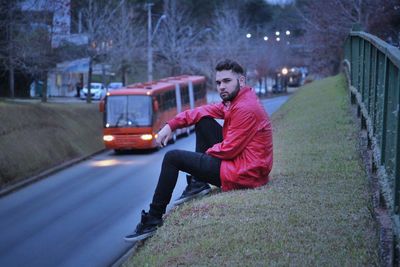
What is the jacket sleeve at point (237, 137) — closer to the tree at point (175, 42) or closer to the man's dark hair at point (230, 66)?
the man's dark hair at point (230, 66)

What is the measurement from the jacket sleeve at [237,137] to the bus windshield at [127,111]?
22.3 meters

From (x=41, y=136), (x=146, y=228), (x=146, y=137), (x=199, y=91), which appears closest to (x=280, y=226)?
(x=146, y=228)

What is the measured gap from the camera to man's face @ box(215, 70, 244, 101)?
7582 millimetres

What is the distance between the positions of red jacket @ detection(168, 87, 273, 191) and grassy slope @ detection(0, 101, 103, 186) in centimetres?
1533

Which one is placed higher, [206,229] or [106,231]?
[206,229]

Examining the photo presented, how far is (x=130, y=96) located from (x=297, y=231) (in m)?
24.6

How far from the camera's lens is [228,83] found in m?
7.61

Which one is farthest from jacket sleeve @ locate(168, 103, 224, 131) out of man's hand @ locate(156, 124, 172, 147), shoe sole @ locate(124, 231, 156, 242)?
shoe sole @ locate(124, 231, 156, 242)

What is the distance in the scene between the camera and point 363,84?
1148 cm

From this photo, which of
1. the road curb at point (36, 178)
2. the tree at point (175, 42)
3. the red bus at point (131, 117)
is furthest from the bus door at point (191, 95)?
the tree at point (175, 42)

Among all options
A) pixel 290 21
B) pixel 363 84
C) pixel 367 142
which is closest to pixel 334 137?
pixel 363 84

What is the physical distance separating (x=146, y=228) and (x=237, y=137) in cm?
139

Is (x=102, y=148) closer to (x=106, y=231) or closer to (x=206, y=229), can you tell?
(x=106, y=231)

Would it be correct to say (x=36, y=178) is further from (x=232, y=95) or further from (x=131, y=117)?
(x=232, y=95)
